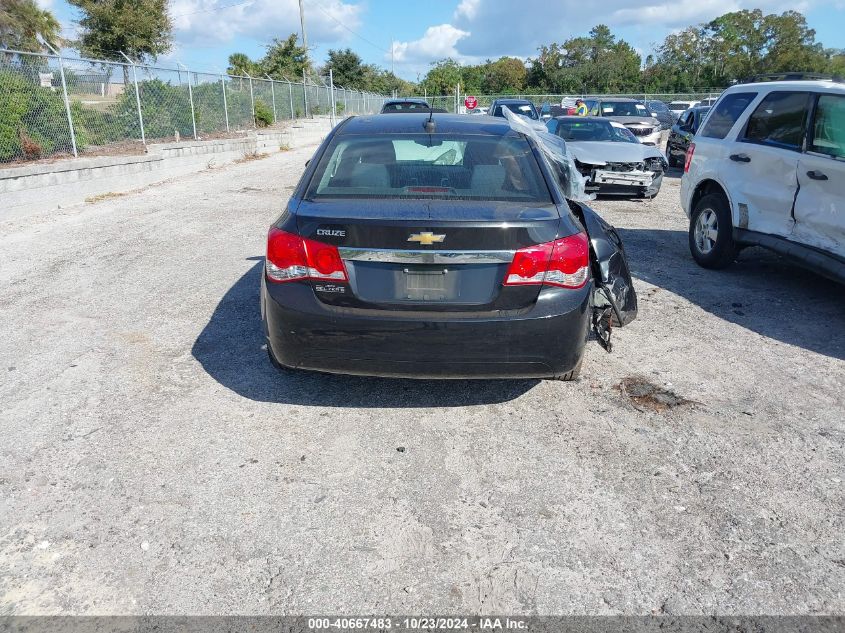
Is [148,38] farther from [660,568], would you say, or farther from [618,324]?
[660,568]

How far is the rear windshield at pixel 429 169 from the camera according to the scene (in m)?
3.74

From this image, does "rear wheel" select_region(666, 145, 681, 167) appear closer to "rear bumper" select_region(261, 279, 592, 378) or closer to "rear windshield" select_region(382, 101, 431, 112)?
"rear windshield" select_region(382, 101, 431, 112)

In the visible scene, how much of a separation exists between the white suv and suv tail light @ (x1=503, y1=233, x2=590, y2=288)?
9.79 ft

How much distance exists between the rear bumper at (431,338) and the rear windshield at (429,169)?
2.22ft

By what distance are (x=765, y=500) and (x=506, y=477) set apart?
3.94ft

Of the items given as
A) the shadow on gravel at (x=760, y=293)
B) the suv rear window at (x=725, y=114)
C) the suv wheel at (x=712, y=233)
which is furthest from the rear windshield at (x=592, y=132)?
the suv wheel at (x=712, y=233)

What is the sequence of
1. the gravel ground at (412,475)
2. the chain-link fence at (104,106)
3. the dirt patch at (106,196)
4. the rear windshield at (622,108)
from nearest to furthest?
the gravel ground at (412,475) → the chain-link fence at (104,106) → the dirt patch at (106,196) → the rear windshield at (622,108)

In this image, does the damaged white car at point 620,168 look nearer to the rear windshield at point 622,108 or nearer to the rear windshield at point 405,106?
the rear windshield at point 622,108

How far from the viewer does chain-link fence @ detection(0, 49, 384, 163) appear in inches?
432

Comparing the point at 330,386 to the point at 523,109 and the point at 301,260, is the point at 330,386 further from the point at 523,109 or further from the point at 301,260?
the point at 523,109

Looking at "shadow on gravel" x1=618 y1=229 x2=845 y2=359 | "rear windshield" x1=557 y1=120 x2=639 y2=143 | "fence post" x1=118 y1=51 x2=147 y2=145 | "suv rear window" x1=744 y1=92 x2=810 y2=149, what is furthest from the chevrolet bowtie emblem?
"fence post" x1=118 y1=51 x2=147 y2=145

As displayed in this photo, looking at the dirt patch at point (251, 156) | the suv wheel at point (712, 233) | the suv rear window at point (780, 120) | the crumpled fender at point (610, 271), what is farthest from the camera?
the dirt patch at point (251, 156)

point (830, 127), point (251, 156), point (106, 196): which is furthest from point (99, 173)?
point (830, 127)

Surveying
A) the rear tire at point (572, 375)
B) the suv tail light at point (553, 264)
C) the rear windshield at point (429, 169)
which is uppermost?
the rear windshield at point (429, 169)
